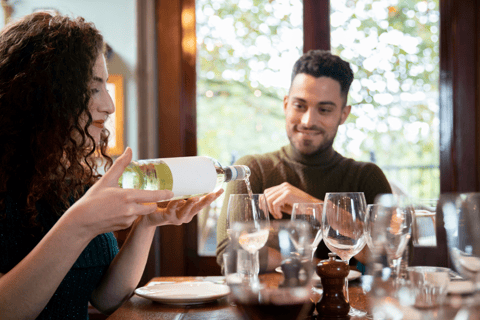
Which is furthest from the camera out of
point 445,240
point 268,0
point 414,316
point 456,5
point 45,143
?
point 268,0

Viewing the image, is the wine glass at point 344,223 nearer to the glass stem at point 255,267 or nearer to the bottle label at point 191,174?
the bottle label at point 191,174

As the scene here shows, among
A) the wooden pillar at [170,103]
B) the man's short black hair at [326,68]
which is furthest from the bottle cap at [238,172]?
the wooden pillar at [170,103]

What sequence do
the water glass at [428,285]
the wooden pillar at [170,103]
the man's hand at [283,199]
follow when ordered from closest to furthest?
the water glass at [428,285]
the man's hand at [283,199]
the wooden pillar at [170,103]

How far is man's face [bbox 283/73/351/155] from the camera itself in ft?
6.64

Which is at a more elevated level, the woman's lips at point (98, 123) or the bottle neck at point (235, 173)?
the woman's lips at point (98, 123)

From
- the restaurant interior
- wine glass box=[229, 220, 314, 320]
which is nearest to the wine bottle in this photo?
wine glass box=[229, 220, 314, 320]

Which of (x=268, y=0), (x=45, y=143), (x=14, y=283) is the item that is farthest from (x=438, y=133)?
(x=14, y=283)

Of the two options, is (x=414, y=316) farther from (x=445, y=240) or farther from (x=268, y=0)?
(x=268, y=0)

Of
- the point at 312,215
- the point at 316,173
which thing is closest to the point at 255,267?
the point at 312,215

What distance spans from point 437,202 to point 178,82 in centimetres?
191

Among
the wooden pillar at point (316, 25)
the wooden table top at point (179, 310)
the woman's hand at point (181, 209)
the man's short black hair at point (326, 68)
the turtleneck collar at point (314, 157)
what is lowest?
the wooden table top at point (179, 310)

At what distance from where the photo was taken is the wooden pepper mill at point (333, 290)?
2.51 ft

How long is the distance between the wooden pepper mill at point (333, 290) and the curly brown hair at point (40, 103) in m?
0.65

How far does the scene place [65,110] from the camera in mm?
1042
